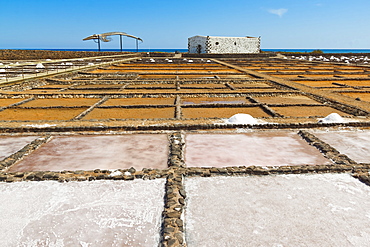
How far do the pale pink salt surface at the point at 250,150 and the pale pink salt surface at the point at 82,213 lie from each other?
1.04m

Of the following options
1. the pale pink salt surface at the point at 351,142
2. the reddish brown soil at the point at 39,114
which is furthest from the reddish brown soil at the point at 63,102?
the pale pink salt surface at the point at 351,142

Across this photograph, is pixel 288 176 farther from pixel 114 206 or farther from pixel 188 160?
pixel 114 206

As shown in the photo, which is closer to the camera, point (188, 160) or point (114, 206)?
point (114, 206)

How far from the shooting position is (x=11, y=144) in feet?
15.3

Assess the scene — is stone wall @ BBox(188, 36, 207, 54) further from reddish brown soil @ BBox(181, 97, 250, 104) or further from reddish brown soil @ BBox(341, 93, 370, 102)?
reddish brown soil @ BBox(181, 97, 250, 104)

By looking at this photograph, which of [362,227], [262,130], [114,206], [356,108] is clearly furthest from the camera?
[356,108]

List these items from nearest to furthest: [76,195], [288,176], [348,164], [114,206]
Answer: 1. [114,206]
2. [76,195]
3. [288,176]
4. [348,164]

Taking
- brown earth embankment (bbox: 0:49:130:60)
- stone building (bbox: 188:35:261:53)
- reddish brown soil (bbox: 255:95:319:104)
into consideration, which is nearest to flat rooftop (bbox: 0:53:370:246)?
reddish brown soil (bbox: 255:95:319:104)

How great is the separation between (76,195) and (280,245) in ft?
7.10

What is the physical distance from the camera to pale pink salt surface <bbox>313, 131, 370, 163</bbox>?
4.18m

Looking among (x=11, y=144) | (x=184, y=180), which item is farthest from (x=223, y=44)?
(x=184, y=180)

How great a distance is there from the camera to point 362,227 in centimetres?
249

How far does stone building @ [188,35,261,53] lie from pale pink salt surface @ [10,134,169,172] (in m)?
34.1

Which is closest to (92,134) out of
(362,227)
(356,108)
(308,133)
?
(308,133)
